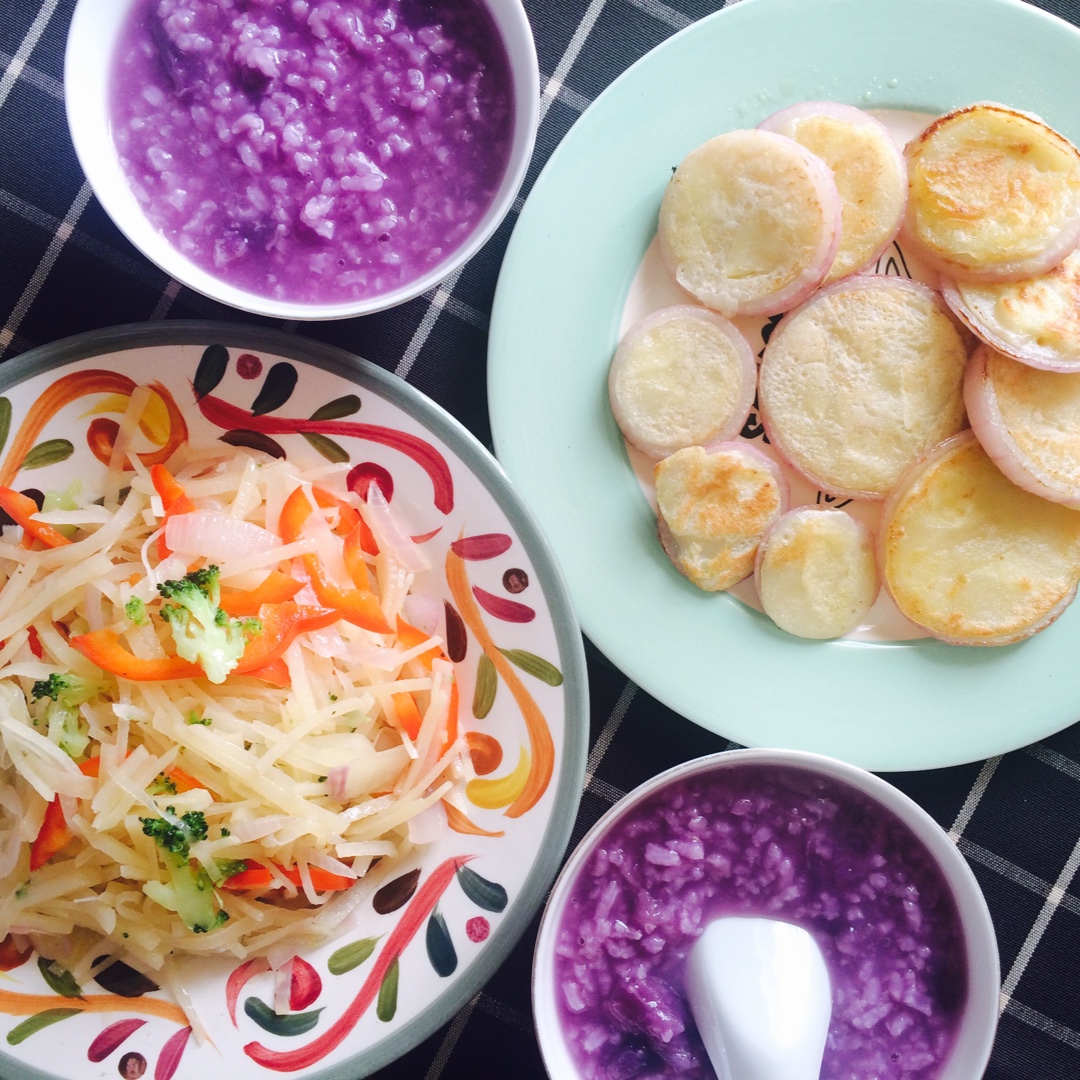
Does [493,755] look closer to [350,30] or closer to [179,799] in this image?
[179,799]

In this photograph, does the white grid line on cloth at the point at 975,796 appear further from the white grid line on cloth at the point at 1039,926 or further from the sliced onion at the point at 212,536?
the sliced onion at the point at 212,536

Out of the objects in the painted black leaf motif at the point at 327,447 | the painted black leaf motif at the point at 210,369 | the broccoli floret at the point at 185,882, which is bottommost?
the broccoli floret at the point at 185,882

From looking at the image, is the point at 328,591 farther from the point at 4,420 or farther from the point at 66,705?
the point at 4,420

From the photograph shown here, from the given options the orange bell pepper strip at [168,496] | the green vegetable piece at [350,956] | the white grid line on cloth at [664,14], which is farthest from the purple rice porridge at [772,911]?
the white grid line on cloth at [664,14]

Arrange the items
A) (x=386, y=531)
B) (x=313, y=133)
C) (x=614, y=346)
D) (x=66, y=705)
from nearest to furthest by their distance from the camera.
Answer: (x=313, y=133)
(x=66, y=705)
(x=386, y=531)
(x=614, y=346)

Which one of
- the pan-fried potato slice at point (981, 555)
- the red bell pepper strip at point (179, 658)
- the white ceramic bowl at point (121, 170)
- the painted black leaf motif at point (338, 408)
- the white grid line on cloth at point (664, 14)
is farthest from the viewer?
the white grid line on cloth at point (664, 14)

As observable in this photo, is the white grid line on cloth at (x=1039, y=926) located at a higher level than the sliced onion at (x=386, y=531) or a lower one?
lower

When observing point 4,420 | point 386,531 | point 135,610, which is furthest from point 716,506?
point 4,420

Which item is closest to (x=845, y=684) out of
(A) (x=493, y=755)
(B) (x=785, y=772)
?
(B) (x=785, y=772)
